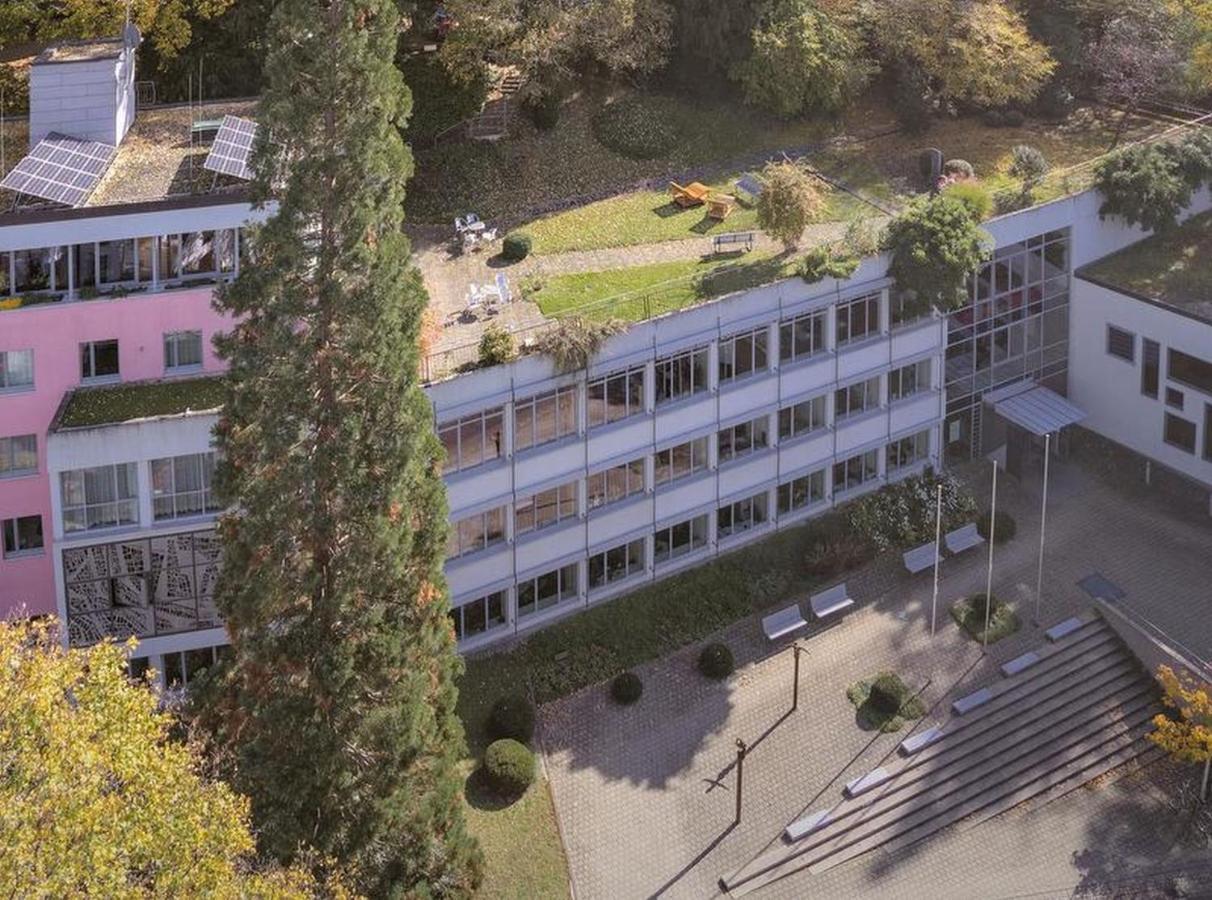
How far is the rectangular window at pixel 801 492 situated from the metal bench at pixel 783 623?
434 cm

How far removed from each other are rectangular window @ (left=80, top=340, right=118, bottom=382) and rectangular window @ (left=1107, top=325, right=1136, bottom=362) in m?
35.2

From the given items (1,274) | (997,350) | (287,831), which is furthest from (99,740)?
(997,350)

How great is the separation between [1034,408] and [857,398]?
301 inches

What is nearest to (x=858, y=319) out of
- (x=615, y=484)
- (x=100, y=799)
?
(x=615, y=484)

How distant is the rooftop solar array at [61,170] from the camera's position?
3984 cm

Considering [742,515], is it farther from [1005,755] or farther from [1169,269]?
[1169,269]

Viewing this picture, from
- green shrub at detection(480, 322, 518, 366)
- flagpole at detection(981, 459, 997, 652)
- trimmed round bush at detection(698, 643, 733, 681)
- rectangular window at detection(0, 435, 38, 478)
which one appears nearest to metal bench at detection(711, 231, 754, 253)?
green shrub at detection(480, 322, 518, 366)

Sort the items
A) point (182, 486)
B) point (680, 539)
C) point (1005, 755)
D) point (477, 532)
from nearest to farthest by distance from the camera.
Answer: point (182, 486) < point (1005, 755) < point (477, 532) < point (680, 539)

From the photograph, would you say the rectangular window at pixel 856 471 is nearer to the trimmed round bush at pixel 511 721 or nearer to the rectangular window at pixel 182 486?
the trimmed round bush at pixel 511 721

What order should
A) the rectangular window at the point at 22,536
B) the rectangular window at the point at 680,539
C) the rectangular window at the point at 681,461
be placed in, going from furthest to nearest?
1. the rectangular window at the point at 680,539
2. the rectangular window at the point at 681,461
3. the rectangular window at the point at 22,536

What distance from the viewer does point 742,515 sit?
48812 mm

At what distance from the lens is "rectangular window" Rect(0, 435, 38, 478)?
4041cm

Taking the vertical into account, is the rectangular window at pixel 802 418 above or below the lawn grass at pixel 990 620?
above

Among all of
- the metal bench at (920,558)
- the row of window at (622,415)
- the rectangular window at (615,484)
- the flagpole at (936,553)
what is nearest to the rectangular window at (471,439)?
the row of window at (622,415)
